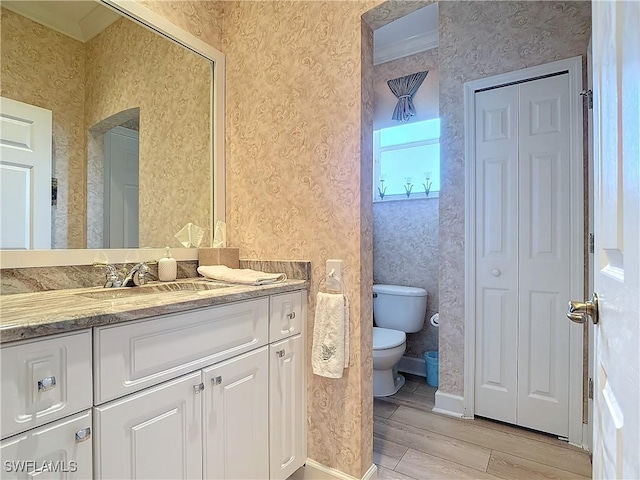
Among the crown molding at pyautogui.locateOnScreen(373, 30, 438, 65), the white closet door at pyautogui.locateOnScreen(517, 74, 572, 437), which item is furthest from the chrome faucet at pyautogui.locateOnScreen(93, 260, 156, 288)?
the crown molding at pyautogui.locateOnScreen(373, 30, 438, 65)

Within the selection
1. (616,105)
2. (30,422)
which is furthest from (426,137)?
(30,422)

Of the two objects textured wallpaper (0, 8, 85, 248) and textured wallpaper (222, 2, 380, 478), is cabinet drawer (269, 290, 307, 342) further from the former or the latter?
textured wallpaper (0, 8, 85, 248)

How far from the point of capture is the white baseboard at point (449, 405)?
6.88 ft

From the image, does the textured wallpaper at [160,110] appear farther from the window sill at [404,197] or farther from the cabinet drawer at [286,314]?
the window sill at [404,197]

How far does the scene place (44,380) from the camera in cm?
72

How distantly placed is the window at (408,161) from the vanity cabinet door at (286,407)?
6.02 ft

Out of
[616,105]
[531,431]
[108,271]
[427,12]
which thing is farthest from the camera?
[427,12]

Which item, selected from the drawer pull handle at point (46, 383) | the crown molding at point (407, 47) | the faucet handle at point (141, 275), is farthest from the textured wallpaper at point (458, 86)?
the drawer pull handle at point (46, 383)

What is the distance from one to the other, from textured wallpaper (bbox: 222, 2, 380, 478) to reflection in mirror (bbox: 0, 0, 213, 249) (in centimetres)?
29

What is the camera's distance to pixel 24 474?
27.3 inches

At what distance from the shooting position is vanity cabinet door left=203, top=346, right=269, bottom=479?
3.59 feet

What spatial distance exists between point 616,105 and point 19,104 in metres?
1.68

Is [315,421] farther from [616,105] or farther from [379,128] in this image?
[379,128]

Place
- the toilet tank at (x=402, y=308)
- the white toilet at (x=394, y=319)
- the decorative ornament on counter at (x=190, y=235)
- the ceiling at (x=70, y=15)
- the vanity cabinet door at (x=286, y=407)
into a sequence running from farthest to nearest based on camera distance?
the toilet tank at (x=402, y=308)
the white toilet at (x=394, y=319)
the decorative ornament on counter at (x=190, y=235)
the vanity cabinet door at (x=286, y=407)
the ceiling at (x=70, y=15)
